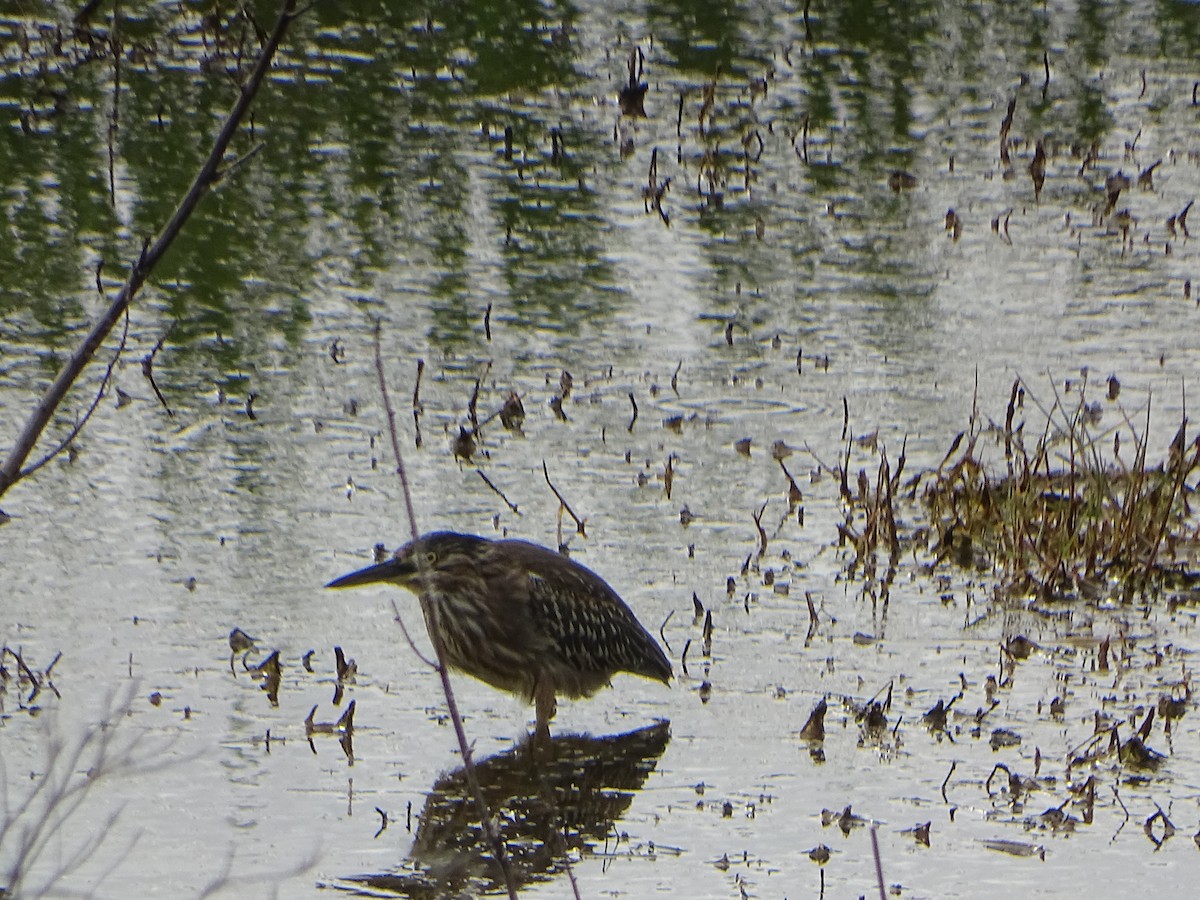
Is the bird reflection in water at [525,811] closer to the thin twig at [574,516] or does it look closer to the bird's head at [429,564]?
the bird's head at [429,564]

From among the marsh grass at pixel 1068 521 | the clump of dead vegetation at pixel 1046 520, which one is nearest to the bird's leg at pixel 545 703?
the clump of dead vegetation at pixel 1046 520

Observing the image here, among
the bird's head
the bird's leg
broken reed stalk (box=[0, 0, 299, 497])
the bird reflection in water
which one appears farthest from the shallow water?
broken reed stalk (box=[0, 0, 299, 497])

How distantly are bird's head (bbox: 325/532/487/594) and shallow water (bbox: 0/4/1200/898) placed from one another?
0.31m

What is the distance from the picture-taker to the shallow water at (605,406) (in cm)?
554

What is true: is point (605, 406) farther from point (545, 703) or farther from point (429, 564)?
point (545, 703)

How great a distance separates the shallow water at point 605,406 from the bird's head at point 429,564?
1.01 feet

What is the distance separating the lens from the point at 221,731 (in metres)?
5.91

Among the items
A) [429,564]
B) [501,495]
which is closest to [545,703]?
[429,564]

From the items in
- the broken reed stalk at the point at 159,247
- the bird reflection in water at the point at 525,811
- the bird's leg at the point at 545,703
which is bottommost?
the bird reflection in water at the point at 525,811

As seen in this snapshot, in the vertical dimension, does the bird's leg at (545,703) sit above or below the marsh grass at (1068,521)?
below

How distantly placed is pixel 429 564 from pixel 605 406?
2.67 meters

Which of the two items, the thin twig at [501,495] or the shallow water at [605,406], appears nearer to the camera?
the shallow water at [605,406]

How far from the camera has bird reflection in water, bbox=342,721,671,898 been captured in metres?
5.15

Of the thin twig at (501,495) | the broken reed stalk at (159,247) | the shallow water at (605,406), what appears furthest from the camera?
the thin twig at (501,495)
